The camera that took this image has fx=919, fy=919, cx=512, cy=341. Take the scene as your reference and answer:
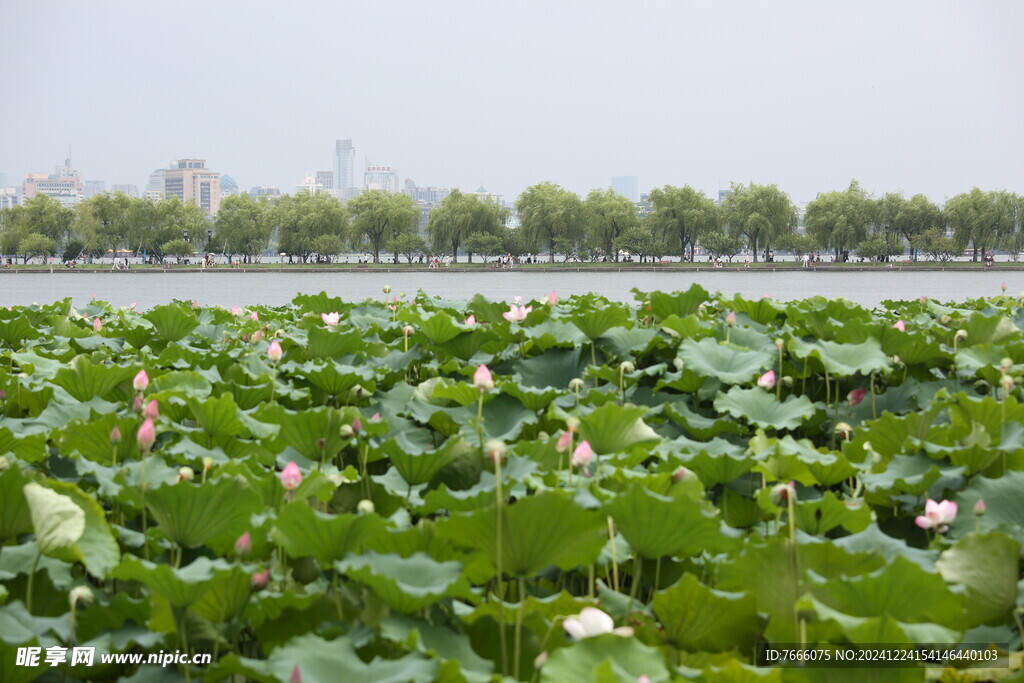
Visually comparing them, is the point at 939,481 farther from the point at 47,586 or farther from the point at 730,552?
the point at 47,586

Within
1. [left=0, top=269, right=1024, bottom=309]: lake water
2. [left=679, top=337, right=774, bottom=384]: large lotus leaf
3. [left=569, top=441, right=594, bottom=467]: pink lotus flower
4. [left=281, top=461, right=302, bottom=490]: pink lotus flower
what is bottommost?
[left=0, top=269, right=1024, bottom=309]: lake water

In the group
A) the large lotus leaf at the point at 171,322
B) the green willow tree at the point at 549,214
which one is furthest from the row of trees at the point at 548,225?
Answer: the large lotus leaf at the point at 171,322

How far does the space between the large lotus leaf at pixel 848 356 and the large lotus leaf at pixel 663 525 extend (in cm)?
133

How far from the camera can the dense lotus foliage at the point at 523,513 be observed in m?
1.27

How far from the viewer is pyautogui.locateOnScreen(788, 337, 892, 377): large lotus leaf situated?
2.66 m

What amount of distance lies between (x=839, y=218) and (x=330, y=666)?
226 ft

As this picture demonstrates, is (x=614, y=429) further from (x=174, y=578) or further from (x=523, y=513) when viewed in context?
(x=174, y=578)

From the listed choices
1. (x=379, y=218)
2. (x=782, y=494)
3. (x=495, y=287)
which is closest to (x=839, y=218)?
(x=495, y=287)

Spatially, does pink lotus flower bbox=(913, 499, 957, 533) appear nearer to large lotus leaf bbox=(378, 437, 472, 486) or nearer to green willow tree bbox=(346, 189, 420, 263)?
large lotus leaf bbox=(378, 437, 472, 486)

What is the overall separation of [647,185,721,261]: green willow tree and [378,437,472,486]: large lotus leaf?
224ft

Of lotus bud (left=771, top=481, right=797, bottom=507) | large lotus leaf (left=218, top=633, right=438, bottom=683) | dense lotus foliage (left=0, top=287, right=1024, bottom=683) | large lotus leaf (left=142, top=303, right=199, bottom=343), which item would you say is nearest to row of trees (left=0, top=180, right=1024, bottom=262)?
large lotus leaf (left=142, top=303, right=199, bottom=343)

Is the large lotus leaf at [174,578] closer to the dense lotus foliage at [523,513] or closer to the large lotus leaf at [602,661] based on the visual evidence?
the dense lotus foliage at [523,513]

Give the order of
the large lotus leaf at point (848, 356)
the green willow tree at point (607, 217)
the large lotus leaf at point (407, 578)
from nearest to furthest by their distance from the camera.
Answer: the large lotus leaf at point (407, 578), the large lotus leaf at point (848, 356), the green willow tree at point (607, 217)

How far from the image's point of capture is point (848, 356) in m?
2.76
